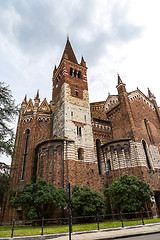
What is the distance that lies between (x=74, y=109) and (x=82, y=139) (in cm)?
501

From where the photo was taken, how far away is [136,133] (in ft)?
81.4

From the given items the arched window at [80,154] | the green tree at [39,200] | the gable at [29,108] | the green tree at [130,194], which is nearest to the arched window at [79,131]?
the arched window at [80,154]

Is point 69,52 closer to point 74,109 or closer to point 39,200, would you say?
point 74,109

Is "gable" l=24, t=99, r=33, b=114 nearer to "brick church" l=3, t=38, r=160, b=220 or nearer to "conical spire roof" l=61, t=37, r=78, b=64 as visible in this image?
"brick church" l=3, t=38, r=160, b=220

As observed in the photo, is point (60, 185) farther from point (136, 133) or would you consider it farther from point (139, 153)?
point (136, 133)

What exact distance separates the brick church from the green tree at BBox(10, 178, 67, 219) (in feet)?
9.99

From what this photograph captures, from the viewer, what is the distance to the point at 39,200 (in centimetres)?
1543

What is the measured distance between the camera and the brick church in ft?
71.6

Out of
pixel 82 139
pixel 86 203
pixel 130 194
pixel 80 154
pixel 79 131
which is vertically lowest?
pixel 86 203

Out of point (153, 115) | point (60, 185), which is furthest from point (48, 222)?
point (153, 115)

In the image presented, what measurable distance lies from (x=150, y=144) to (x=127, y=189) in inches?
411

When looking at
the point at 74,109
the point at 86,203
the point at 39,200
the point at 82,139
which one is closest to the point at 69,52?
the point at 74,109

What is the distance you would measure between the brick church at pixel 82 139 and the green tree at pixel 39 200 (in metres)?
3.04

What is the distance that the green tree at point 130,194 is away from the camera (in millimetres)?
16797
